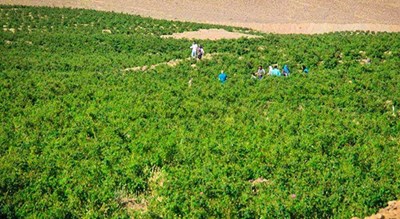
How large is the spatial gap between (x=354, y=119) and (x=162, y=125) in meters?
7.77

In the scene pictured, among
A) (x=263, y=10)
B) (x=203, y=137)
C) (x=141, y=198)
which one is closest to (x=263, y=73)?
(x=203, y=137)

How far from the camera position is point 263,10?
74.8 m

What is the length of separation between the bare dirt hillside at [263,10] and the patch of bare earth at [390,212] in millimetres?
50120

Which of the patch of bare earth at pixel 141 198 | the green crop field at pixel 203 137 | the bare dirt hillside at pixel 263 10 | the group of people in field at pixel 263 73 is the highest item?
the bare dirt hillside at pixel 263 10

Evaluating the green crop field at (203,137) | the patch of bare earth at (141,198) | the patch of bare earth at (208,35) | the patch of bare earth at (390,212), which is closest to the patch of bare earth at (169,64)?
the green crop field at (203,137)

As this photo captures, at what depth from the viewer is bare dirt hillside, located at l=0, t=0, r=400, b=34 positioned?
6562cm

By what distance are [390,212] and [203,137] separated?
706 centimetres

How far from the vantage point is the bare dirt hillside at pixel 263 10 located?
2584 inches

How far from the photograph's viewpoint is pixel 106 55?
35.4 metres

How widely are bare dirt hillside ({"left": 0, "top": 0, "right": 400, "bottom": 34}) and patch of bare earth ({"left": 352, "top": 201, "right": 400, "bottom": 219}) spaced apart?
50120mm

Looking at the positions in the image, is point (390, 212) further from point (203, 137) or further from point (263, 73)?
point (263, 73)

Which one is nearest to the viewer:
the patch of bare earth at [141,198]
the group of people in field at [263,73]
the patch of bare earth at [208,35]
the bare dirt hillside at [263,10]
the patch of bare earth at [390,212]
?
the patch of bare earth at [390,212]

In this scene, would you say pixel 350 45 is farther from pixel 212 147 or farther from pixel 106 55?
pixel 212 147

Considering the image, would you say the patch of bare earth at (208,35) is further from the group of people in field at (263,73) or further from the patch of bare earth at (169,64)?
the group of people in field at (263,73)
